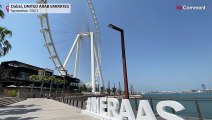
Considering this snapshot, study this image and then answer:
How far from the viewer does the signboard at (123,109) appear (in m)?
7.60

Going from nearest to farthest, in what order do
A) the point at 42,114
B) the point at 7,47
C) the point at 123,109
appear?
the point at 123,109 → the point at 42,114 → the point at 7,47

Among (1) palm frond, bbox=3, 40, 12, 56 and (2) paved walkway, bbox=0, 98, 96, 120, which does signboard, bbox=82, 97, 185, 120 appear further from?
(1) palm frond, bbox=3, 40, 12, 56

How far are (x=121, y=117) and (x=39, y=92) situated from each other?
67931 millimetres

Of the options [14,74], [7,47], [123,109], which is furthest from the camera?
[14,74]

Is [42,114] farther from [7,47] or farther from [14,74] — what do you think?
[14,74]

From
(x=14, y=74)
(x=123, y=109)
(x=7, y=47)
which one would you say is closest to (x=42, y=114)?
(x=123, y=109)

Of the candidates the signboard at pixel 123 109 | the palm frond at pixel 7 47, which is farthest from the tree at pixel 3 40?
the signboard at pixel 123 109

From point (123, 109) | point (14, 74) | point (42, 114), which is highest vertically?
point (14, 74)

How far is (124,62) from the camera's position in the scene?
1090 centimetres

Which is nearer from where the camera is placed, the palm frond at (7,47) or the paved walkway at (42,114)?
the paved walkway at (42,114)

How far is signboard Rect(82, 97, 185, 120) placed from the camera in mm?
7603

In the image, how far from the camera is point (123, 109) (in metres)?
10.1

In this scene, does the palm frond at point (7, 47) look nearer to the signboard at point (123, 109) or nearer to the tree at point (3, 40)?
the tree at point (3, 40)

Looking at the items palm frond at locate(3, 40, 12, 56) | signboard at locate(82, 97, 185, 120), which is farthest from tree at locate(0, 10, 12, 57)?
signboard at locate(82, 97, 185, 120)
